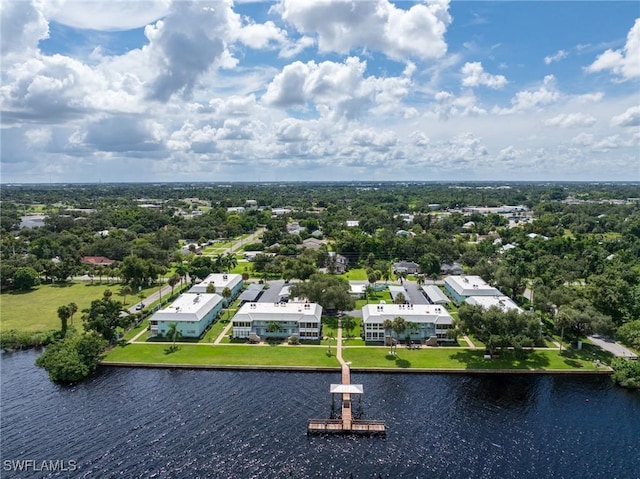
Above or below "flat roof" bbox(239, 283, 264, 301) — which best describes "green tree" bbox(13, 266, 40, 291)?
above

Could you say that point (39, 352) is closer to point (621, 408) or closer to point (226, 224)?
point (621, 408)

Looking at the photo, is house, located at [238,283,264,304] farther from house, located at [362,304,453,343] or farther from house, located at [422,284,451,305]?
house, located at [422,284,451,305]

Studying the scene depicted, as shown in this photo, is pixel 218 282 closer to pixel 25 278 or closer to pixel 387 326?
pixel 387 326

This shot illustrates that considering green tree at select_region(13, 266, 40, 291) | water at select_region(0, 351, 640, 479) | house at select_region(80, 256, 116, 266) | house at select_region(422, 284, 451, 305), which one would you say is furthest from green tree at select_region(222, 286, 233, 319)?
house at select_region(80, 256, 116, 266)

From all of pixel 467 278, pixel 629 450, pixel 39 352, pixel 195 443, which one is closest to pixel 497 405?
pixel 629 450

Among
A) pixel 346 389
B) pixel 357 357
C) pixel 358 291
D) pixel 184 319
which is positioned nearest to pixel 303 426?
pixel 346 389

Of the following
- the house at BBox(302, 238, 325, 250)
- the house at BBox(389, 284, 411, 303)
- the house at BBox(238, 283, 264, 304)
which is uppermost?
the house at BBox(302, 238, 325, 250)

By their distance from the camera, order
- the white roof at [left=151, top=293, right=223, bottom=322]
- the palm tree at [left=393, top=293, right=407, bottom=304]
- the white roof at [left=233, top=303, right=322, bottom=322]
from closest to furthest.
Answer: the white roof at [left=233, top=303, right=322, bottom=322] < the white roof at [left=151, top=293, right=223, bottom=322] < the palm tree at [left=393, top=293, right=407, bottom=304]
